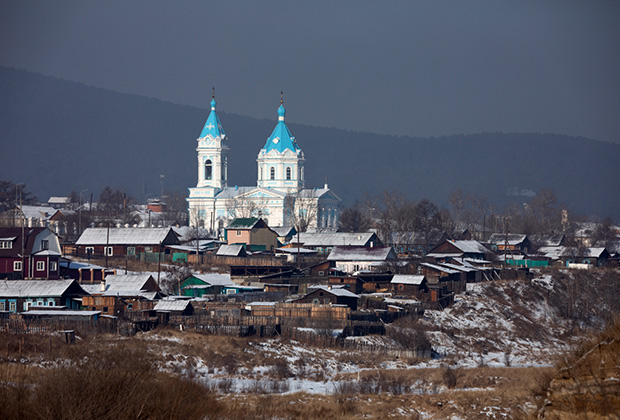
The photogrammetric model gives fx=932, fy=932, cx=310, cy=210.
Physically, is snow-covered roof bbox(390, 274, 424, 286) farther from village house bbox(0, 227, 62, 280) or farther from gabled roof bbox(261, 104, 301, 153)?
gabled roof bbox(261, 104, 301, 153)

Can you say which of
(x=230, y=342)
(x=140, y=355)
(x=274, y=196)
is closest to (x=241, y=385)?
(x=230, y=342)

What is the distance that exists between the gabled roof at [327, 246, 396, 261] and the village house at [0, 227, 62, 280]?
59.5 feet

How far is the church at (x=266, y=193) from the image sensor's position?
101 m

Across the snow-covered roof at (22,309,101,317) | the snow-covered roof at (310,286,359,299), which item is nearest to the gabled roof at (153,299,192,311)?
the snow-covered roof at (22,309,101,317)

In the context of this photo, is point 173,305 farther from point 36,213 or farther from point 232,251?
point 36,213

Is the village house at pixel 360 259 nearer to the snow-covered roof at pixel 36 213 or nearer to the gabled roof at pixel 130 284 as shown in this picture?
the gabled roof at pixel 130 284

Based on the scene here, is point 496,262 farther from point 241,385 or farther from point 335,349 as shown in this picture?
point 241,385

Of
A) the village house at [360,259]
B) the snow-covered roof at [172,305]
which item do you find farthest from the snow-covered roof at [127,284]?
the village house at [360,259]

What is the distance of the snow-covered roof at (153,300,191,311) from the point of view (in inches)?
1614

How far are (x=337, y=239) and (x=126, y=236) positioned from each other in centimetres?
1657

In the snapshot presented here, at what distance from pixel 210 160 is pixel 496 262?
167ft

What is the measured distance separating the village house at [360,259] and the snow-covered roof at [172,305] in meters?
19.3

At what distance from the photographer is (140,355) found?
70.6 ft

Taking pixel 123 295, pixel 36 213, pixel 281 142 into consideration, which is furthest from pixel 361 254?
pixel 281 142
